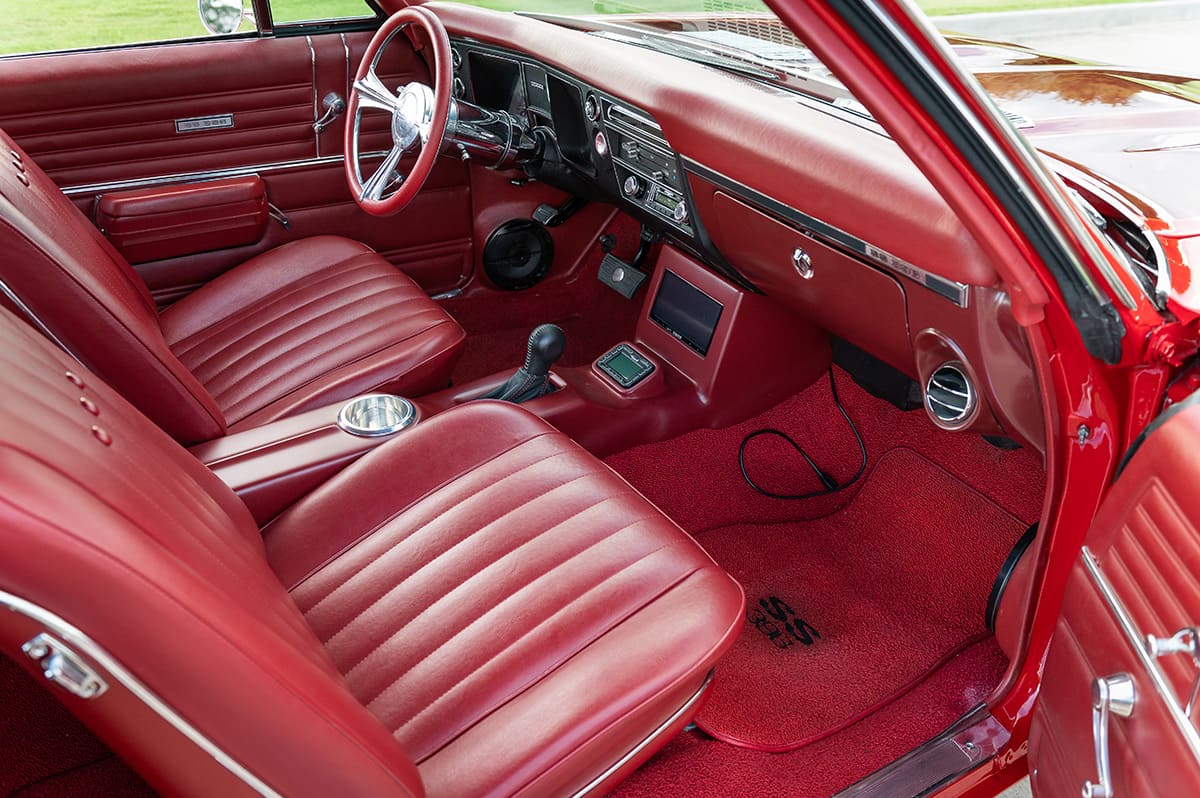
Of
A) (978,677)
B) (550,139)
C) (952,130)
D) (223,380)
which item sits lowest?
(978,677)

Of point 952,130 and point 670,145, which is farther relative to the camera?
point 670,145

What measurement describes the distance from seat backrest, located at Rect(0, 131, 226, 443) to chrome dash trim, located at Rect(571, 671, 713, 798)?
2.71ft

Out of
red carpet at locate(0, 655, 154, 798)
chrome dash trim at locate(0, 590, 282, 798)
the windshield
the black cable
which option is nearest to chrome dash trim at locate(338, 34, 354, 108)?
the windshield

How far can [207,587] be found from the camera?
2.41 feet

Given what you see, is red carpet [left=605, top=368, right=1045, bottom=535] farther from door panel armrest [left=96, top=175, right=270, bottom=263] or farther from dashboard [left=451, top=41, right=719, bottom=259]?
door panel armrest [left=96, top=175, right=270, bottom=263]

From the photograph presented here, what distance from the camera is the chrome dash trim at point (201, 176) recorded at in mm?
2199

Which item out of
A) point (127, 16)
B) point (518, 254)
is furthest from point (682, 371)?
point (127, 16)

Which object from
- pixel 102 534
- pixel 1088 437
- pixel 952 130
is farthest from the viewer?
pixel 1088 437

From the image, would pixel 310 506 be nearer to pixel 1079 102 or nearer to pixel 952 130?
pixel 952 130

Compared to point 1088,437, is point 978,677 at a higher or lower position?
lower

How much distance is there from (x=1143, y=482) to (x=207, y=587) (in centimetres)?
82

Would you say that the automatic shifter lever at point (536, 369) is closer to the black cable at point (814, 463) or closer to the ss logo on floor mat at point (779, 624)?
the black cable at point (814, 463)

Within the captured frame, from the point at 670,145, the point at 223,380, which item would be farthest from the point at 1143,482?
the point at 223,380

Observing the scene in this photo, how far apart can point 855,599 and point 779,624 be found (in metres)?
0.16
